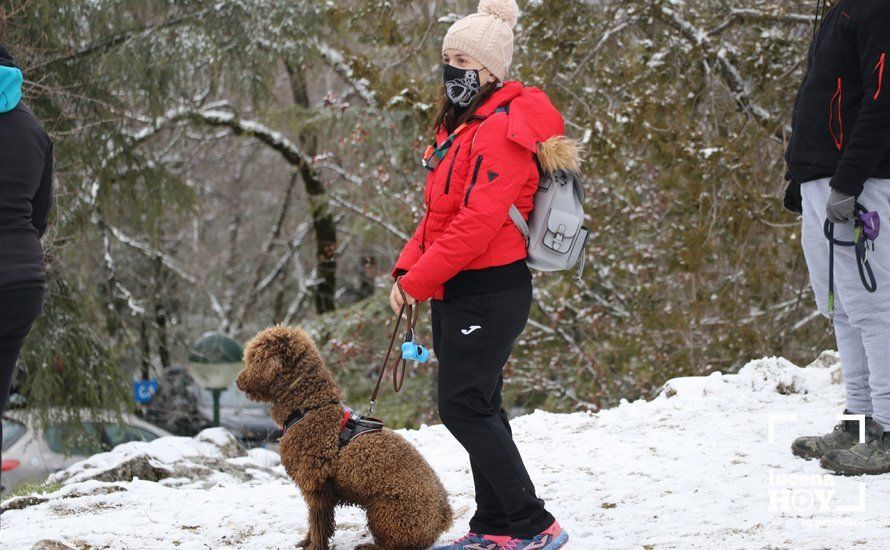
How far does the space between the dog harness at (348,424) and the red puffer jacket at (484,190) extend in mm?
601

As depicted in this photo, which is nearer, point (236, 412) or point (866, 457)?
point (866, 457)

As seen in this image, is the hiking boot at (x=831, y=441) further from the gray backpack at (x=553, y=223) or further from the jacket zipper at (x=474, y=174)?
the jacket zipper at (x=474, y=174)

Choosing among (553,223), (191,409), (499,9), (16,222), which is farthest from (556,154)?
(191,409)

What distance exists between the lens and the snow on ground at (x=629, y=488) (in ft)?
11.9

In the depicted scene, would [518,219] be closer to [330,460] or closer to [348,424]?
[348,424]

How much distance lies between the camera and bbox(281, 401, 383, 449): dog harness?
3420mm

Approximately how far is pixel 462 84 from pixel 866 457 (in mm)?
2470

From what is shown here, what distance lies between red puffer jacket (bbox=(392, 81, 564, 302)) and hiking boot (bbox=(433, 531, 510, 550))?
982 millimetres

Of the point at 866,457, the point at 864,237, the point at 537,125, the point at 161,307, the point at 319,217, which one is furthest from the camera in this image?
the point at 161,307

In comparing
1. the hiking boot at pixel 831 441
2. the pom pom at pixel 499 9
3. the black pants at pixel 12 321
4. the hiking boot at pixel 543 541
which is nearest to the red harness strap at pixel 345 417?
the hiking boot at pixel 543 541

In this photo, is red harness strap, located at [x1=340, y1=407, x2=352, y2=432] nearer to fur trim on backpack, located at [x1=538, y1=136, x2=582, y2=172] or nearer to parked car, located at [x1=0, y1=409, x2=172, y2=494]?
fur trim on backpack, located at [x1=538, y1=136, x2=582, y2=172]

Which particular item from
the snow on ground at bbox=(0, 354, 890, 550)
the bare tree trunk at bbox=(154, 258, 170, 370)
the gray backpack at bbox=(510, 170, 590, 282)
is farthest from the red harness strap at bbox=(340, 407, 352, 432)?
the bare tree trunk at bbox=(154, 258, 170, 370)

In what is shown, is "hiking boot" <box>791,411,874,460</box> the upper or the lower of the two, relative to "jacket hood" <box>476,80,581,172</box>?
lower

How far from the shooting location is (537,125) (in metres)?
3.22
